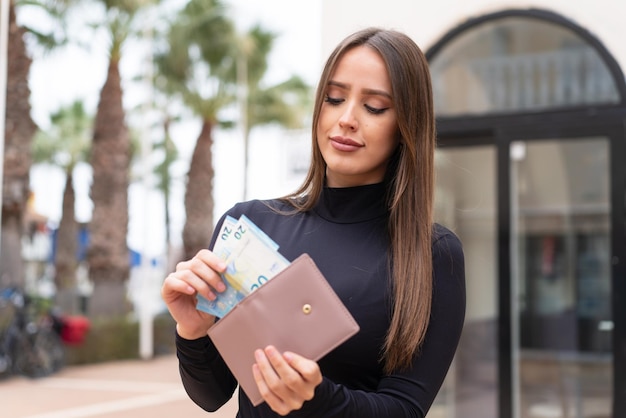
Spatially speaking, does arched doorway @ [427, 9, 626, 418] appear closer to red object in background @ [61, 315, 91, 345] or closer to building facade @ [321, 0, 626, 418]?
building facade @ [321, 0, 626, 418]

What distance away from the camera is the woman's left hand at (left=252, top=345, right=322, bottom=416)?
1.23 m

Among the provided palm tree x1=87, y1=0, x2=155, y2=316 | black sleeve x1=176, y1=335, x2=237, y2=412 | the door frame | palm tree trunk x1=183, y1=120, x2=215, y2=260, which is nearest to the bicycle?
palm tree x1=87, y1=0, x2=155, y2=316

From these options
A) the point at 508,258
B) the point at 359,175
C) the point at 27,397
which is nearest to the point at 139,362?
the point at 27,397

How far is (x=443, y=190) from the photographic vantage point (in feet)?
23.5

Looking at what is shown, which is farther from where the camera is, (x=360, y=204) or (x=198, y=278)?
(x=360, y=204)

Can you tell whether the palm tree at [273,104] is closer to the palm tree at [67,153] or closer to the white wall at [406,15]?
the palm tree at [67,153]

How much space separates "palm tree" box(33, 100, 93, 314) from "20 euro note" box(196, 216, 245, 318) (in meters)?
25.2

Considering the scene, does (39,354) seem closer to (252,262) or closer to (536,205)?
(536,205)

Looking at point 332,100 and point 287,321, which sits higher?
point 332,100

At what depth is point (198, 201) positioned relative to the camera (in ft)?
67.7

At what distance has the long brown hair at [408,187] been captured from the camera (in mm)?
1490

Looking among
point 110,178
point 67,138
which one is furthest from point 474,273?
point 67,138

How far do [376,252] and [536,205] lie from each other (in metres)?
5.25

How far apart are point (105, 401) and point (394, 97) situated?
9302 millimetres
